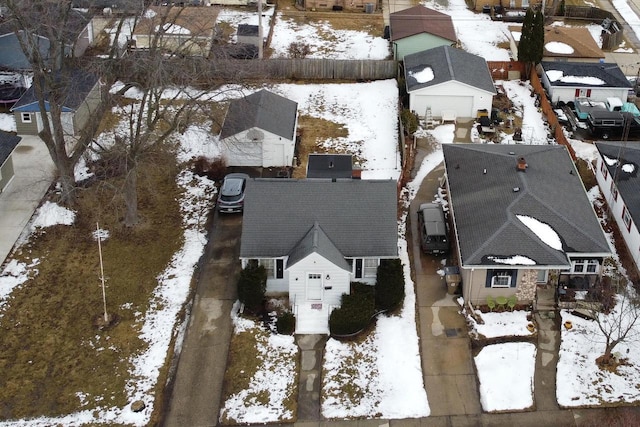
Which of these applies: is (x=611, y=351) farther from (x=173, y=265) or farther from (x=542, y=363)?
(x=173, y=265)

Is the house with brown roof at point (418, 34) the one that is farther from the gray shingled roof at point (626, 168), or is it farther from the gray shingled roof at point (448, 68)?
the gray shingled roof at point (626, 168)

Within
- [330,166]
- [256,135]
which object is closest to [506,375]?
[330,166]

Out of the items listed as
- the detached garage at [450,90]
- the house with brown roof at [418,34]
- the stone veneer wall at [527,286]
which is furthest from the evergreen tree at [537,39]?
the stone veneer wall at [527,286]

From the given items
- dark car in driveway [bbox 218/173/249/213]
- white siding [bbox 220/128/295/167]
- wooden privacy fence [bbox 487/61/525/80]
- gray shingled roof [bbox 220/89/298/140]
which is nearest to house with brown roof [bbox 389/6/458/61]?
wooden privacy fence [bbox 487/61/525/80]

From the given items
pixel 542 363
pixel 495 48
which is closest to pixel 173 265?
pixel 542 363

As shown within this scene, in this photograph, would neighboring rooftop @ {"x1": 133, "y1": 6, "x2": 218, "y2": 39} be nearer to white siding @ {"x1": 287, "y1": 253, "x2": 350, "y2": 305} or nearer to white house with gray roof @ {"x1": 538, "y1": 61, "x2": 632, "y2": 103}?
white house with gray roof @ {"x1": 538, "y1": 61, "x2": 632, "y2": 103}

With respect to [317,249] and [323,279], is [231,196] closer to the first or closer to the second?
[317,249]
